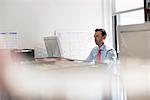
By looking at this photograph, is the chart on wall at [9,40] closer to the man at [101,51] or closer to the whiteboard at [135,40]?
the man at [101,51]

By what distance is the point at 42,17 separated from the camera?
3.98m

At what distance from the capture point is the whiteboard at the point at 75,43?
13.6 ft

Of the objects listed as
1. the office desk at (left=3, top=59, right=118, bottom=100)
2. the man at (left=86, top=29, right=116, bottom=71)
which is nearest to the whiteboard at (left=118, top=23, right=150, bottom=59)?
the office desk at (left=3, top=59, right=118, bottom=100)

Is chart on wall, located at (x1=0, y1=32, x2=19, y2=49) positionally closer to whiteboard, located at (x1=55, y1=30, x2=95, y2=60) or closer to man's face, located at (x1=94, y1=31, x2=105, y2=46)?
whiteboard, located at (x1=55, y1=30, x2=95, y2=60)

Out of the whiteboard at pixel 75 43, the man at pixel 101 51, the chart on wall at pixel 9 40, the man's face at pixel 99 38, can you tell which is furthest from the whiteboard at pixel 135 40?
the whiteboard at pixel 75 43

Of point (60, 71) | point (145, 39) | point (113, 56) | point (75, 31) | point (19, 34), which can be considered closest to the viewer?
point (145, 39)

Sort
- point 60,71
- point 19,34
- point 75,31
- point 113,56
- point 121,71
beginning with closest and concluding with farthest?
point 121,71
point 60,71
point 113,56
point 19,34
point 75,31

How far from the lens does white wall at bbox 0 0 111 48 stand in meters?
3.80

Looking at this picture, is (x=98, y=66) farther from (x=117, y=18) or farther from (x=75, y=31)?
(x=117, y=18)

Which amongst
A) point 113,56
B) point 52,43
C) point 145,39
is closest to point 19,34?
point 52,43

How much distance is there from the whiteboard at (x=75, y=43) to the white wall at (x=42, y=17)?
0.10m

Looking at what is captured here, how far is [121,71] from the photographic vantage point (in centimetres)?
96

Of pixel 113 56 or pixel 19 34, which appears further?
pixel 19 34

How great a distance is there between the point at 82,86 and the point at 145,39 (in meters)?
0.53
